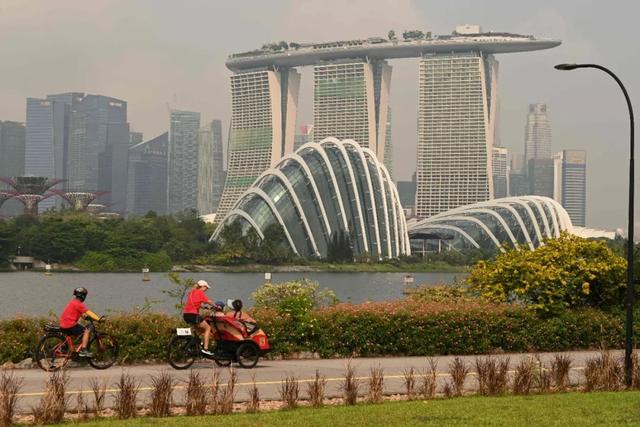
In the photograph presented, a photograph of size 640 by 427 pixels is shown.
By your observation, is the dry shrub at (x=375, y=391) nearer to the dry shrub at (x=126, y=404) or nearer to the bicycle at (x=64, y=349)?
the dry shrub at (x=126, y=404)

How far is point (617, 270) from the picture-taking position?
99.7ft

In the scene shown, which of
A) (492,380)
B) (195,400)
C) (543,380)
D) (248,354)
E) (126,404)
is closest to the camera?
(126,404)

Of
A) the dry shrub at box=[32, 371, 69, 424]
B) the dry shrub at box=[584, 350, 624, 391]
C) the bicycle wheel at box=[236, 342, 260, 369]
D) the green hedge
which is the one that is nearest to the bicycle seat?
the green hedge

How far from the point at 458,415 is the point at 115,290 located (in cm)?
7646

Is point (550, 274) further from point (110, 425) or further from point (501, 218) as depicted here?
point (501, 218)

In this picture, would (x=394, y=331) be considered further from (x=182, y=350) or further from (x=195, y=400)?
(x=195, y=400)

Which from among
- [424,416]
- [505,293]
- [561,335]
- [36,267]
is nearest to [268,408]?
[424,416]

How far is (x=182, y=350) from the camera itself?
73.0 ft

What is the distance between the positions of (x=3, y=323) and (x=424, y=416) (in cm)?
1026

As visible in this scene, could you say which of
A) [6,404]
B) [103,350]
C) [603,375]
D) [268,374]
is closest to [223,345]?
[268,374]

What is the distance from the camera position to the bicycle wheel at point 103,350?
72.0ft

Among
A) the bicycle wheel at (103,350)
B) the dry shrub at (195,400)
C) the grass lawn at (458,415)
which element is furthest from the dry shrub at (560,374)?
the bicycle wheel at (103,350)

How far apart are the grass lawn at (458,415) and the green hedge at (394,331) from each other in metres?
6.99

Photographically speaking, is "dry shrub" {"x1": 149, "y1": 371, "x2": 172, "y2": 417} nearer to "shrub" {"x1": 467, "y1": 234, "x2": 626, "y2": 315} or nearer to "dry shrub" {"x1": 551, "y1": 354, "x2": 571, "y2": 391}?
"dry shrub" {"x1": 551, "y1": 354, "x2": 571, "y2": 391}
